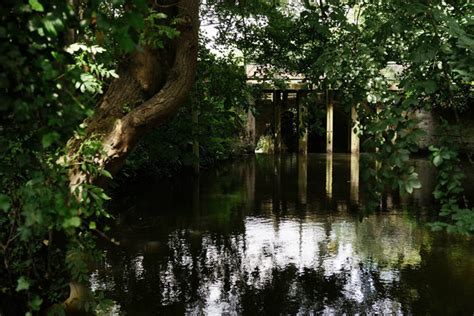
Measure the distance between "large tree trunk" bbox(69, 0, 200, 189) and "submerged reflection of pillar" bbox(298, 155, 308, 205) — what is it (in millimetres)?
6389

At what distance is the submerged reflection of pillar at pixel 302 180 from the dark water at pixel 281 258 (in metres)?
0.12

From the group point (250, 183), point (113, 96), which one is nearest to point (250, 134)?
point (250, 183)

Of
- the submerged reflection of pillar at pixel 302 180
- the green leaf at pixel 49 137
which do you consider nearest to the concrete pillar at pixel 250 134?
the submerged reflection of pillar at pixel 302 180

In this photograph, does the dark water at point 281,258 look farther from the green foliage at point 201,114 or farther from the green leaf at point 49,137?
the green leaf at point 49,137

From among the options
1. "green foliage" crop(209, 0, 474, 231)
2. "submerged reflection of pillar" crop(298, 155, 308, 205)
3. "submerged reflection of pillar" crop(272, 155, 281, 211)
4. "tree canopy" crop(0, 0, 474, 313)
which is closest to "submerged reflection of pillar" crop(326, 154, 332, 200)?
"submerged reflection of pillar" crop(298, 155, 308, 205)

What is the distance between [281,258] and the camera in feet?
21.6

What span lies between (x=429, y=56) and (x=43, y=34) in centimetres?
172

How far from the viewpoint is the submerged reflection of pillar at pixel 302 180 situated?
11.0 m

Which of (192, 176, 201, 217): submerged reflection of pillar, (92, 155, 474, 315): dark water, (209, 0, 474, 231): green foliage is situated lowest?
(92, 155, 474, 315): dark water

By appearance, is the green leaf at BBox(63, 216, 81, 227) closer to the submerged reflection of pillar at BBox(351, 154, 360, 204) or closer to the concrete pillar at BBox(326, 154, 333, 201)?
the submerged reflection of pillar at BBox(351, 154, 360, 204)

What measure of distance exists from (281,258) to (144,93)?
3.08 metres

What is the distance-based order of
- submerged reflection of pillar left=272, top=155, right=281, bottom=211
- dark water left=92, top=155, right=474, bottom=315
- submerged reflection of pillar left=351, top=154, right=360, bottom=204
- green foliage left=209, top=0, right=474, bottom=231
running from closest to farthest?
green foliage left=209, top=0, right=474, bottom=231
dark water left=92, top=155, right=474, bottom=315
submerged reflection of pillar left=272, top=155, right=281, bottom=211
submerged reflection of pillar left=351, top=154, right=360, bottom=204

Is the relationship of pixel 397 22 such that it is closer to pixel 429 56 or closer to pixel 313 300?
pixel 429 56

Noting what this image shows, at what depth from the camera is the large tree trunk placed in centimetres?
417
